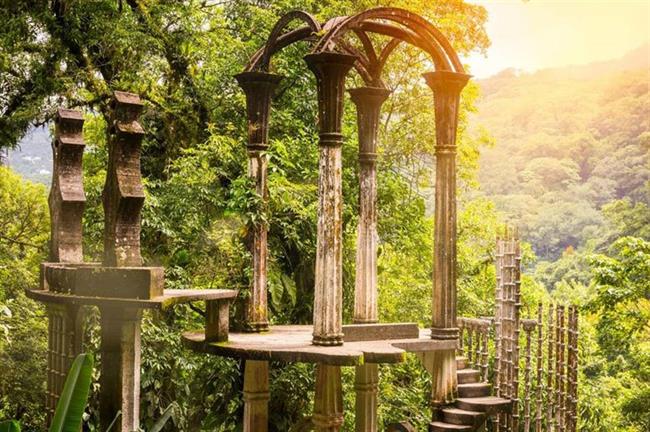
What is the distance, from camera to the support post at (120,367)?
6.72 meters

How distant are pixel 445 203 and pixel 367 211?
1.15m

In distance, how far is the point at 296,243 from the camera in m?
12.9

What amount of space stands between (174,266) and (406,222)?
13.9 ft

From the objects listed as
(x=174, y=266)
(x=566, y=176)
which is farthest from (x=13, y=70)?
(x=566, y=176)

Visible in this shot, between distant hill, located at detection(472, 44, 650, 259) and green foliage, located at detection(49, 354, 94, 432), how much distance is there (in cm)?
5094

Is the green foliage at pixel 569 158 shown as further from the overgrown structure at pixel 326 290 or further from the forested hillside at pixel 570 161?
the overgrown structure at pixel 326 290

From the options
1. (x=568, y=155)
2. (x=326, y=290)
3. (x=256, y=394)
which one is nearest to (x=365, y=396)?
(x=256, y=394)

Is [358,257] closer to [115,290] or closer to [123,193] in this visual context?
[123,193]

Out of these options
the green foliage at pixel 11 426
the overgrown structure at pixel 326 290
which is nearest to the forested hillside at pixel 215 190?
the overgrown structure at pixel 326 290

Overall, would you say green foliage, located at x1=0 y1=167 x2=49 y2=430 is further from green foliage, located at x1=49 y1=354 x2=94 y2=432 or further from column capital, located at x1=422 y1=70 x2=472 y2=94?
green foliage, located at x1=49 y1=354 x2=94 y2=432

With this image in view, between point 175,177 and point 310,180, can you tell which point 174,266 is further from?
point 310,180

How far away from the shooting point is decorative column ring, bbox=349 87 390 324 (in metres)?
10.3

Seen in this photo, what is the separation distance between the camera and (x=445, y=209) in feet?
31.4

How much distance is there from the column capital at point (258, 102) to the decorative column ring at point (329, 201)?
1.94 metres
